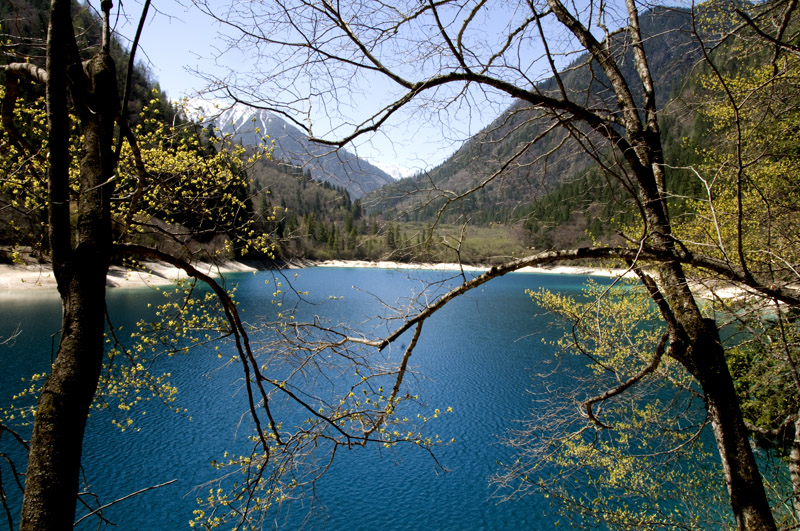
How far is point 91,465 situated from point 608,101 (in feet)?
40.3

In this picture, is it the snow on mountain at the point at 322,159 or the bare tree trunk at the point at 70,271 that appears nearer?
the bare tree trunk at the point at 70,271

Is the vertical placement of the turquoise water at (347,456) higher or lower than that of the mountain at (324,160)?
lower

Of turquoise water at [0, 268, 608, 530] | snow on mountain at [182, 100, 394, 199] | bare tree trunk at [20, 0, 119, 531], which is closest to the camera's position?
bare tree trunk at [20, 0, 119, 531]

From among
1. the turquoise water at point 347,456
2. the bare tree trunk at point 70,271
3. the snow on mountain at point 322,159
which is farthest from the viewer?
the turquoise water at point 347,456

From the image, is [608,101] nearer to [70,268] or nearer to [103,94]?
[103,94]

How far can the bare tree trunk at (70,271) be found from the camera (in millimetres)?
1659

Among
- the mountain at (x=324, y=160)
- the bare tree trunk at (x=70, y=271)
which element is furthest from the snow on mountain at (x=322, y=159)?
the bare tree trunk at (x=70, y=271)

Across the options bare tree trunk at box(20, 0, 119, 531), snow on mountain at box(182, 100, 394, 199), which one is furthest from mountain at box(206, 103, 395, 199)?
bare tree trunk at box(20, 0, 119, 531)

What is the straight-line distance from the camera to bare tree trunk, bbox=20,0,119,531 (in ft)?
5.44

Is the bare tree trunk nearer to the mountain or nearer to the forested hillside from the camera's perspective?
the mountain

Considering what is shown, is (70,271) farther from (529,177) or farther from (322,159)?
(529,177)

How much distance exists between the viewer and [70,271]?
73.1 inches

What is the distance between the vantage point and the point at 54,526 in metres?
1.62

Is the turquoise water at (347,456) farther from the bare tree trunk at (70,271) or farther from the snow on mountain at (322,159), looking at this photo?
the bare tree trunk at (70,271)
